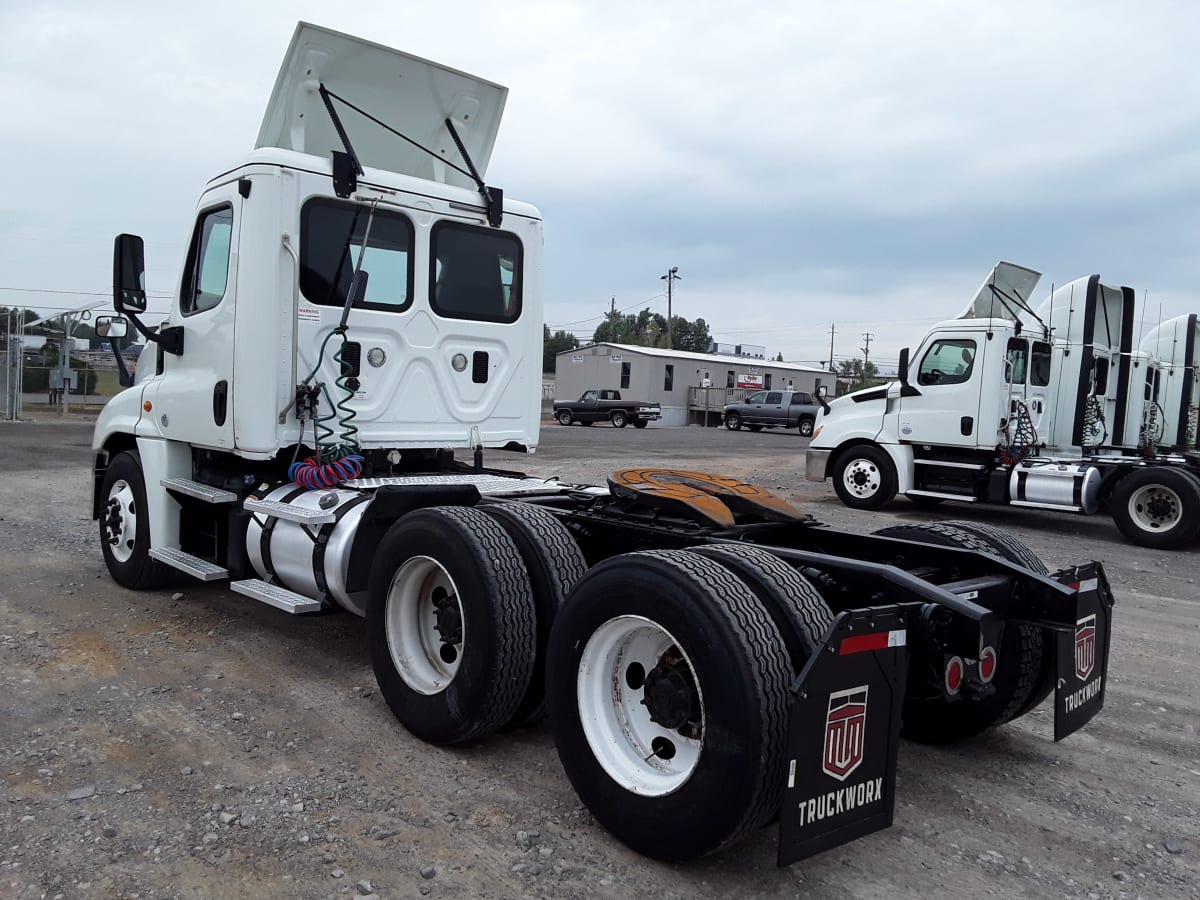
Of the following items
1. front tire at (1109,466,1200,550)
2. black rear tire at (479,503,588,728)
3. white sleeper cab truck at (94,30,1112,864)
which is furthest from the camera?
front tire at (1109,466,1200,550)

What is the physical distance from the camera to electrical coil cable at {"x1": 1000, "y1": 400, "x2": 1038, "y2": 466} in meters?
12.3

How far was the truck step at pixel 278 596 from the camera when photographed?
15.7 feet

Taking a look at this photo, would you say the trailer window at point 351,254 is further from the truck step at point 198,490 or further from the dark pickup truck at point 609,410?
the dark pickup truck at point 609,410

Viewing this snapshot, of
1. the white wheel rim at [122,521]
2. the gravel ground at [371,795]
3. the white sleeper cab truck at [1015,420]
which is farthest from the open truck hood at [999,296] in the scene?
the white wheel rim at [122,521]

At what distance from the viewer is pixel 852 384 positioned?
6406cm

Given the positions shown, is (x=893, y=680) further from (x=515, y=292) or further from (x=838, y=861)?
(x=515, y=292)

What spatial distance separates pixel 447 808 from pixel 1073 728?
7.65 ft

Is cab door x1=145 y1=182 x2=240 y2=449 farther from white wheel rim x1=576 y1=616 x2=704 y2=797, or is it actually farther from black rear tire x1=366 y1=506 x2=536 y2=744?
white wheel rim x1=576 y1=616 x2=704 y2=797

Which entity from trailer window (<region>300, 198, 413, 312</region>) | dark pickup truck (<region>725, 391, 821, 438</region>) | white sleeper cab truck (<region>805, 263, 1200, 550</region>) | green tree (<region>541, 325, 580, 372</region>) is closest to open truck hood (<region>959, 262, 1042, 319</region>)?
white sleeper cab truck (<region>805, 263, 1200, 550</region>)

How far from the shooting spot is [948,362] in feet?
41.7

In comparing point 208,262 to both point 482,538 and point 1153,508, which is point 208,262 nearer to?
point 482,538

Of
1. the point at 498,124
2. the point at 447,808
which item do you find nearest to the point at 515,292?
the point at 498,124

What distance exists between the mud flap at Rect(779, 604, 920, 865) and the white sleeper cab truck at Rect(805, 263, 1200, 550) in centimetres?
958

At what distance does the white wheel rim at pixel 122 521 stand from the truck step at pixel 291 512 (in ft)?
5.24
